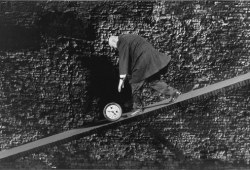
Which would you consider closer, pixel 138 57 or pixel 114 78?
pixel 138 57

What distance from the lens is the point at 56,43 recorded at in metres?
5.13

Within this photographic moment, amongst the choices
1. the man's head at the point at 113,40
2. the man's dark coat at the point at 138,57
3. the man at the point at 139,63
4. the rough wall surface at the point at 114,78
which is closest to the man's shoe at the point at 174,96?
the man at the point at 139,63

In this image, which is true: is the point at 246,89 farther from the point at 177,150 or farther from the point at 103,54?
the point at 103,54

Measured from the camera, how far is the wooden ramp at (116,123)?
16.8 ft

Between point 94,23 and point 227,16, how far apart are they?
1480mm

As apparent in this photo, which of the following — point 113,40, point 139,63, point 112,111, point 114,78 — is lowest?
point 112,111

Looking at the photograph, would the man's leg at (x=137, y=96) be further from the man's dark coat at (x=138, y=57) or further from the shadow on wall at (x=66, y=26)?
the shadow on wall at (x=66, y=26)

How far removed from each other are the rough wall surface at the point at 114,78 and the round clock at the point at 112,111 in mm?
96

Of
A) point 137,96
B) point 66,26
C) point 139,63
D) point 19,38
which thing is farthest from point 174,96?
point 19,38

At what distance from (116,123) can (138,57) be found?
0.78 metres

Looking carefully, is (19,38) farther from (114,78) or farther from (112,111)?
(112,111)

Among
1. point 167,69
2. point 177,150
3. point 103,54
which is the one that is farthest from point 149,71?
point 177,150

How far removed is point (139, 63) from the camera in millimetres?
5016

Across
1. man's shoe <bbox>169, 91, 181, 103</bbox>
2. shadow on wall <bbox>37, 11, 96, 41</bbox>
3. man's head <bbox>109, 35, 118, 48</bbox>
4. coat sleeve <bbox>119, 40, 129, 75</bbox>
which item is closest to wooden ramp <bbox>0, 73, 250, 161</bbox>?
man's shoe <bbox>169, 91, 181, 103</bbox>
